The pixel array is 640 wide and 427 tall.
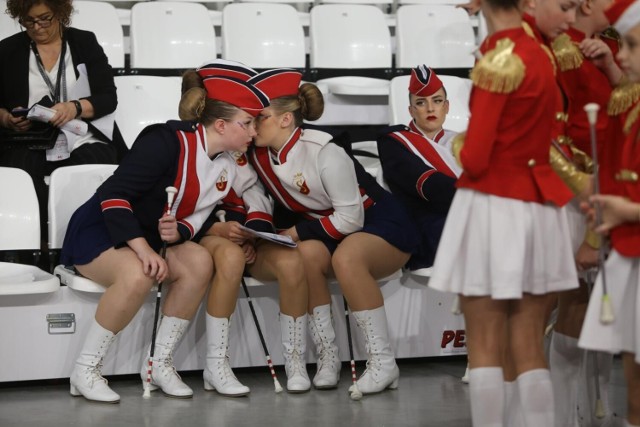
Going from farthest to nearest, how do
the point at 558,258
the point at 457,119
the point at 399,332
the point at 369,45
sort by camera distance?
the point at 369,45 → the point at 457,119 → the point at 399,332 → the point at 558,258

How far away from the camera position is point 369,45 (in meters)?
6.14

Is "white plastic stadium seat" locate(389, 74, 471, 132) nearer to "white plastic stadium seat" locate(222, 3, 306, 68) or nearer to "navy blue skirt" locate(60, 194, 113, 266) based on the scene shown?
"white plastic stadium seat" locate(222, 3, 306, 68)

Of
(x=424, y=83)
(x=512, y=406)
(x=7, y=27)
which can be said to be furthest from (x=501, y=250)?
(x=7, y=27)

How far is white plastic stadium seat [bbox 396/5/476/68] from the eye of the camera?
6.18m

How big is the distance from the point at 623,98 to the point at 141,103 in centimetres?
282

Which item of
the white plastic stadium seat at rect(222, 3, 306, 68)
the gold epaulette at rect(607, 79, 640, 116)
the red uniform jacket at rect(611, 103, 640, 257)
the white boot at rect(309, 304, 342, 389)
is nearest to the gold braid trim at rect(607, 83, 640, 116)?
the gold epaulette at rect(607, 79, 640, 116)

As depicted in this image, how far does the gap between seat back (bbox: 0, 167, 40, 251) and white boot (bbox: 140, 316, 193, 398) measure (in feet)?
2.22

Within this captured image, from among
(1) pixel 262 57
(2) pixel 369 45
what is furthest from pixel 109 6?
(2) pixel 369 45

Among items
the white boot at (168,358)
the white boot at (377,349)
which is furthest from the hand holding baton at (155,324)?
the white boot at (377,349)

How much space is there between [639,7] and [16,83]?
3.13 meters

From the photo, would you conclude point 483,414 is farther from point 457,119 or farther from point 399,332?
point 457,119

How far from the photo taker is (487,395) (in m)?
3.02

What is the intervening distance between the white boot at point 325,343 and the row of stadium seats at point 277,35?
194cm

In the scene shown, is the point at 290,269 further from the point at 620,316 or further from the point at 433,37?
the point at 433,37
